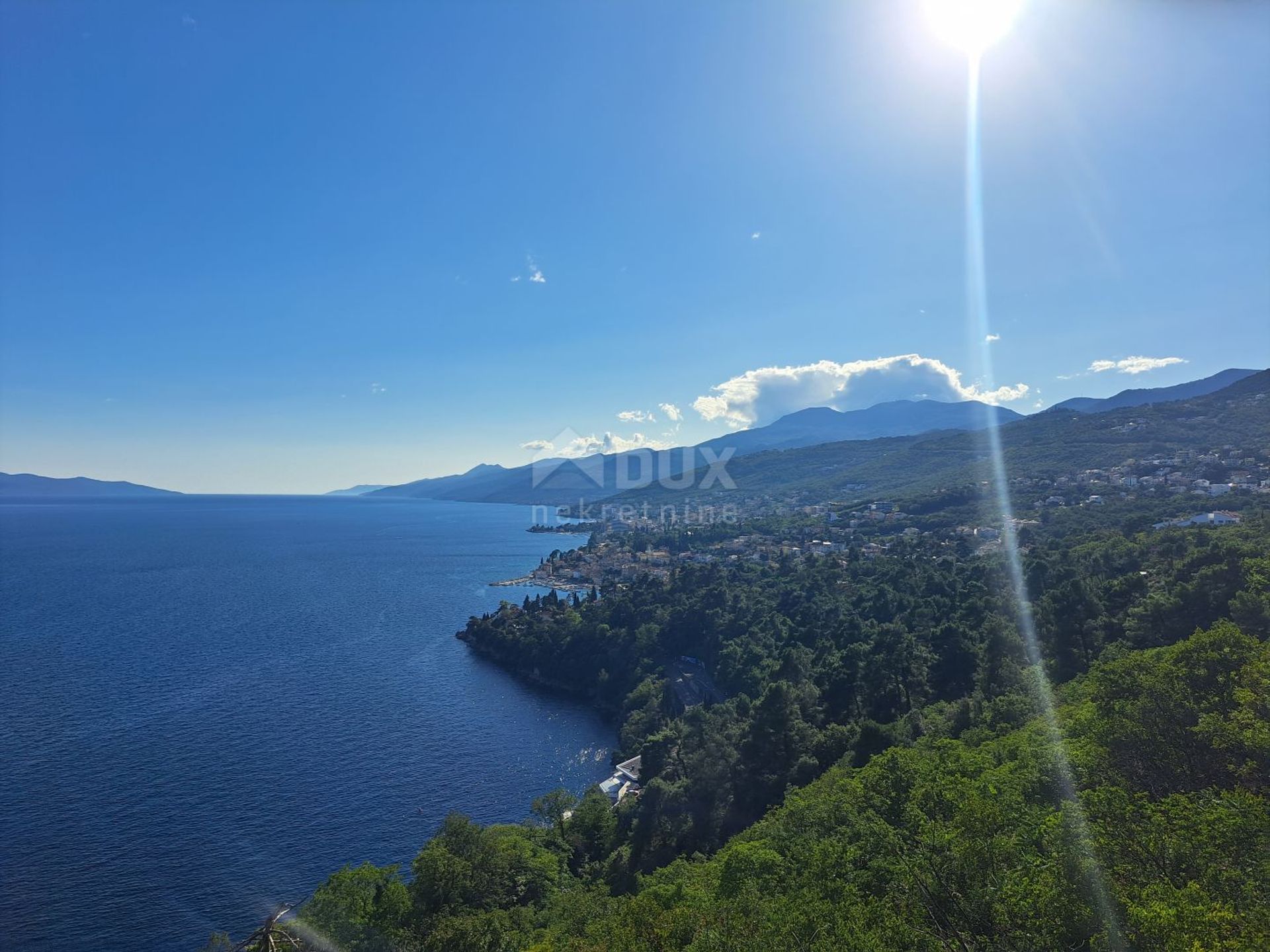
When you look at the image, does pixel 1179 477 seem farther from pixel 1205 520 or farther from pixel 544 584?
pixel 544 584

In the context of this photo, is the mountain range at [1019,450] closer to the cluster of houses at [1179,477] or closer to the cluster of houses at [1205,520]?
the cluster of houses at [1179,477]

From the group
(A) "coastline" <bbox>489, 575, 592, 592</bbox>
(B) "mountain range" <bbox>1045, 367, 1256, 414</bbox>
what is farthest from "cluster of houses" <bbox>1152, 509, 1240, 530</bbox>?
(B) "mountain range" <bbox>1045, 367, 1256, 414</bbox>

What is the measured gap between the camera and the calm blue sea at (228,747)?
21.8m

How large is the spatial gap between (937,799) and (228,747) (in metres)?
35.4

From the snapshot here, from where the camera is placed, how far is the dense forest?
24.0 ft

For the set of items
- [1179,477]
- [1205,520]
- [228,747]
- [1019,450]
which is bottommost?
[228,747]

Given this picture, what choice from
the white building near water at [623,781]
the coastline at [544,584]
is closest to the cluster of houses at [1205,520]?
the white building near water at [623,781]

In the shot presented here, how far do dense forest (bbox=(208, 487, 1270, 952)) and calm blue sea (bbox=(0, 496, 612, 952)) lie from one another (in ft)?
20.8

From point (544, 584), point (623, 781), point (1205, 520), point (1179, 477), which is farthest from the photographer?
point (544, 584)

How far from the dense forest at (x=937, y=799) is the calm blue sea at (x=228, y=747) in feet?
20.8

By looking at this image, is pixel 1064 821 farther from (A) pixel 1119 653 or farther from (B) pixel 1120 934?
(A) pixel 1119 653

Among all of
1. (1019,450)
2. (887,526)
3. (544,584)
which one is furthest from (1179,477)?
(544,584)

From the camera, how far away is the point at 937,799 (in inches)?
442

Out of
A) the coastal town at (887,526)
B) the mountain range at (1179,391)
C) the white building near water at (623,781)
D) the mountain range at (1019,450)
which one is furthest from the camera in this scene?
the mountain range at (1179,391)
